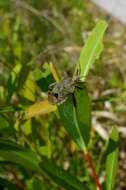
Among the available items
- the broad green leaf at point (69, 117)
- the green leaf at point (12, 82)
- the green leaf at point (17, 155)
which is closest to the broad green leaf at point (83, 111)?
the broad green leaf at point (69, 117)

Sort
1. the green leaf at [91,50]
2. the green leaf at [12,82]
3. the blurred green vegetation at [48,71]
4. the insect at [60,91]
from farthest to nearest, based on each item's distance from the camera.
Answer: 1. the blurred green vegetation at [48,71]
2. the green leaf at [12,82]
3. the green leaf at [91,50]
4. the insect at [60,91]

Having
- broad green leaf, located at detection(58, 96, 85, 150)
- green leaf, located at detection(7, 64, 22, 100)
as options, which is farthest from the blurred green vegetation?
broad green leaf, located at detection(58, 96, 85, 150)

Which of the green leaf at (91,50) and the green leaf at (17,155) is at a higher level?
the green leaf at (91,50)

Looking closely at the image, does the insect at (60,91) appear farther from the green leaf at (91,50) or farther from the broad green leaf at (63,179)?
the broad green leaf at (63,179)

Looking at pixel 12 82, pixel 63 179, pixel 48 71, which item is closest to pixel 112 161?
pixel 63 179

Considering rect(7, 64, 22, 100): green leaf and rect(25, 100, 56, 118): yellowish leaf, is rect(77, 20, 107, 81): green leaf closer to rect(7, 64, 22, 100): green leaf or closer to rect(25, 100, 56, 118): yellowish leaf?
rect(25, 100, 56, 118): yellowish leaf

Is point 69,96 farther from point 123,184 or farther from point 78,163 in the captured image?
point 123,184

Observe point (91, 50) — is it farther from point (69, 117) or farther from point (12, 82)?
point (12, 82)
